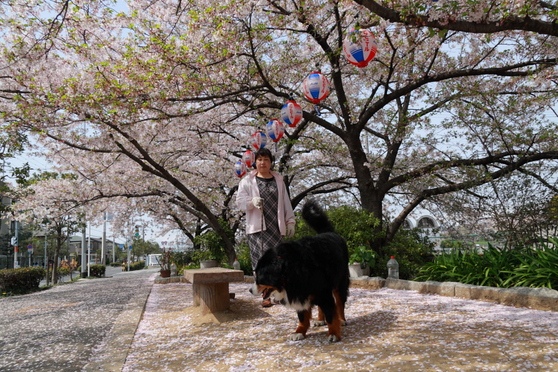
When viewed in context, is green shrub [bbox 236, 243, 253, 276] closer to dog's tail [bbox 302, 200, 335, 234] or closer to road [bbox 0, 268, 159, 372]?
road [bbox 0, 268, 159, 372]

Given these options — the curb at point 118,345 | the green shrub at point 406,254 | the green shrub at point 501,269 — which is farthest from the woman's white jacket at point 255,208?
the green shrub at point 406,254

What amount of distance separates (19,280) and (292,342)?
1309 centimetres

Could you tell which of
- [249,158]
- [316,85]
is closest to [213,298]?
[316,85]

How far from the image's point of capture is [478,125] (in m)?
8.84

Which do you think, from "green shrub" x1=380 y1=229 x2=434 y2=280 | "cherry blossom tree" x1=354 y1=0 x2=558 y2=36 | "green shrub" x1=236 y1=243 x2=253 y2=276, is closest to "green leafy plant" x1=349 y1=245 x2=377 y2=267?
"green shrub" x1=380 y1=229 x2=434 y2=280

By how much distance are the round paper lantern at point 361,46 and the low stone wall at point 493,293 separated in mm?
3092

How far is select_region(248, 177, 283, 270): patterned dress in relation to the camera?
4.06 meters

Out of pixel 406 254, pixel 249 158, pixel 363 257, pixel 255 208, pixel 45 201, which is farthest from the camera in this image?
pixel 45 201

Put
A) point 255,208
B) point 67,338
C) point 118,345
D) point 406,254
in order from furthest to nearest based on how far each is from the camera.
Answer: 1. point 406,254
2. point 255,208
3. point 67,338
4. point 118,345

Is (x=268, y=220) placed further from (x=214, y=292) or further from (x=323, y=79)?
(x=323, y=79)

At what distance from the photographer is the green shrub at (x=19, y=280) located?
12336 millimetres

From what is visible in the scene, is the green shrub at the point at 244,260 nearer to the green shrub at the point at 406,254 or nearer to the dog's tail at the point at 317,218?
the green shrub at the point at 406,254

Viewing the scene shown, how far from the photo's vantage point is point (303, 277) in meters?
2.90

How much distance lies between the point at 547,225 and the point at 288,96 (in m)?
Result: 5.21
